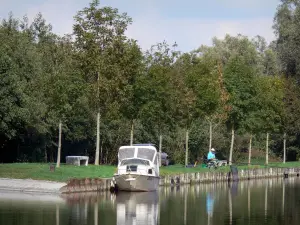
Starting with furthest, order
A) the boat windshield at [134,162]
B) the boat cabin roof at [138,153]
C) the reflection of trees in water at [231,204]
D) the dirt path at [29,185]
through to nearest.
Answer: the boat cabin roof at [138,153]
the boat windshield at [134,162]
the dirt path at [29,185]
the reflection of trees in water at [231,204]

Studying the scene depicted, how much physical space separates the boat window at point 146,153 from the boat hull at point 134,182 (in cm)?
179

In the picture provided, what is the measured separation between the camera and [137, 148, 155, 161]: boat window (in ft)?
181

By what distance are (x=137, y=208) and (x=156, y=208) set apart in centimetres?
128

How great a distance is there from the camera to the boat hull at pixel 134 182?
174ft

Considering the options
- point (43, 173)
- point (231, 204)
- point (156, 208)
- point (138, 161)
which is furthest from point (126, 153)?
point (156, 208)

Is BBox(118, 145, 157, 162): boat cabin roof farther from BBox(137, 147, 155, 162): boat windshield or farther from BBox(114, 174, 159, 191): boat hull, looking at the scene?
BBox(114, 174, 159, 191): boat hull

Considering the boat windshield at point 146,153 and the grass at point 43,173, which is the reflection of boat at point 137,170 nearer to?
the boat windshield at point 146,153

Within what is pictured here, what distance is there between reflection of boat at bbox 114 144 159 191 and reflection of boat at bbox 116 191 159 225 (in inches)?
28.4

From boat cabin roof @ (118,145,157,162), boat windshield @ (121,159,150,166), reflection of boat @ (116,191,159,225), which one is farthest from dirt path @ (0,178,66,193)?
boat cabin roof @ (118,145,157,162)

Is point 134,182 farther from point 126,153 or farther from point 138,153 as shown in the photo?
point 126,153

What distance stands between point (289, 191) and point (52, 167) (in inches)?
887

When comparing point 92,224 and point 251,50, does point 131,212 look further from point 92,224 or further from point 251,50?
point 251,50

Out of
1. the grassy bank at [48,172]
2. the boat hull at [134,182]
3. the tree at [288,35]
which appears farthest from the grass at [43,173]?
the tree at [288,35]

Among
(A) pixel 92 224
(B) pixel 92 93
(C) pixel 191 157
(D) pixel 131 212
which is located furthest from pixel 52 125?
(A) pixel 92 224
